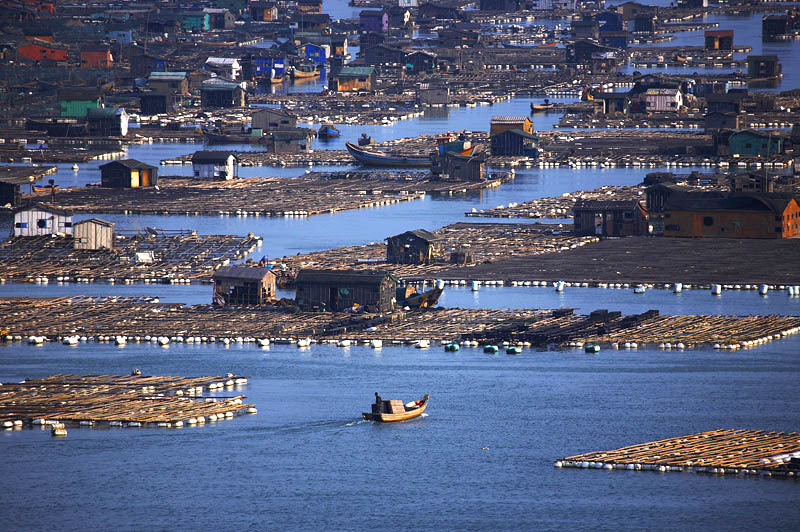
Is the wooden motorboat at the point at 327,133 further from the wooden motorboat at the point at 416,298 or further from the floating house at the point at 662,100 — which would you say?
the wooden motorboat at the point at 416,298

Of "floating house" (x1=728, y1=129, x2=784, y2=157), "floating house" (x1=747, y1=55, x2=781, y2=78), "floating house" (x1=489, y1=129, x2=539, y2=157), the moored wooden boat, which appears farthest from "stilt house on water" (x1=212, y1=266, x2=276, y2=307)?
the moored wooden boat

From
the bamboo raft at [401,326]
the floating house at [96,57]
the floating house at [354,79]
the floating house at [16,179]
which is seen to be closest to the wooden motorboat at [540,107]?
the floating house at [354,79]

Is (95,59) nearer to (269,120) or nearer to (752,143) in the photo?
(269,120)

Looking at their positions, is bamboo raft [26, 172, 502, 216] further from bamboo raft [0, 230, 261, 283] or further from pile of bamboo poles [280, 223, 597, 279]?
pile of bamboo poles [280, 223, 597, 279]

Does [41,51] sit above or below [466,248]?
above

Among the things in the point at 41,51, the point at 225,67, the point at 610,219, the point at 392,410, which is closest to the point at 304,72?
the point at 225,67

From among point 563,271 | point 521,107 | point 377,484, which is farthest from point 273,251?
point 521,107

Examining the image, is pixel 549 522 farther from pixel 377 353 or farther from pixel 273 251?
pixel 273 251
